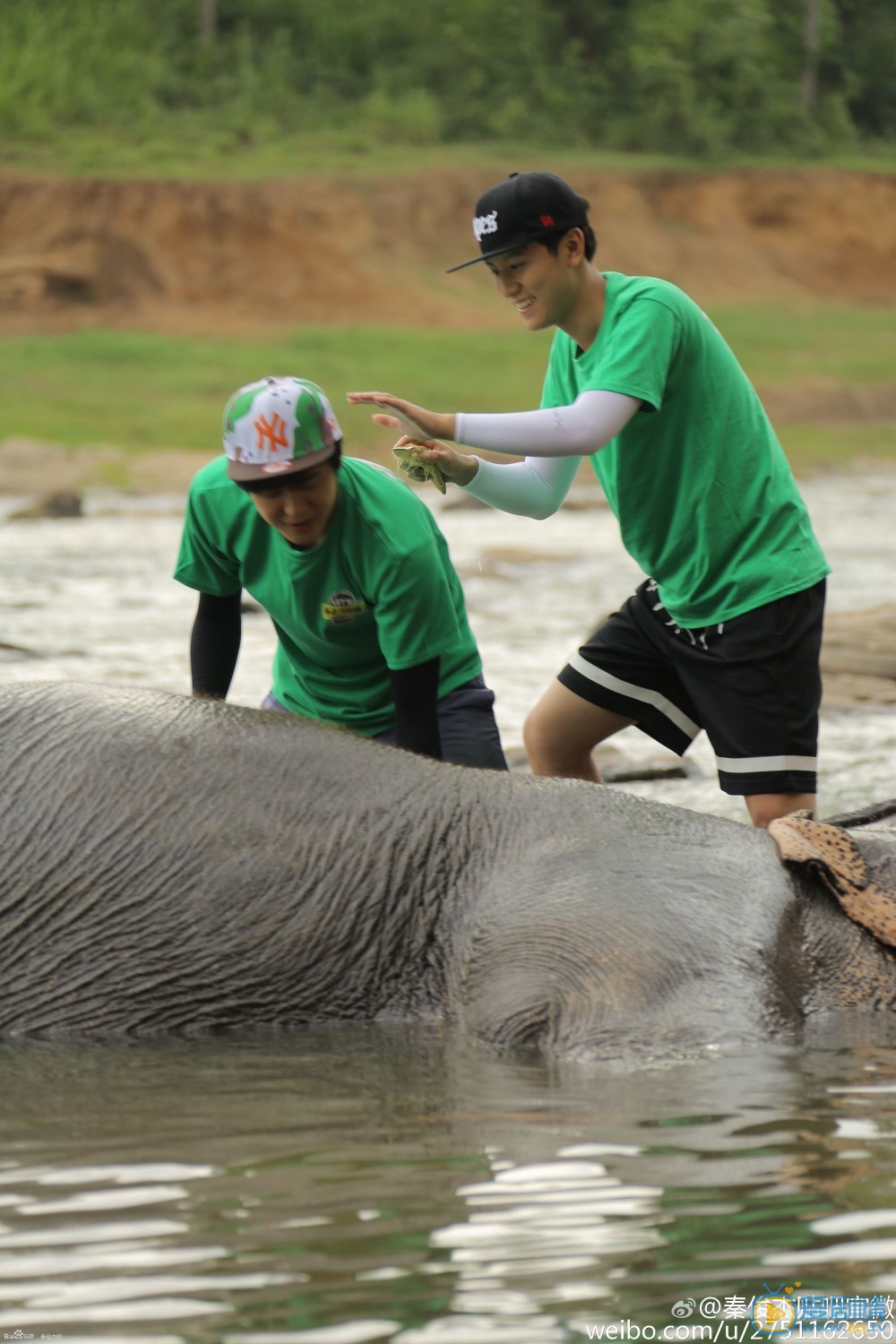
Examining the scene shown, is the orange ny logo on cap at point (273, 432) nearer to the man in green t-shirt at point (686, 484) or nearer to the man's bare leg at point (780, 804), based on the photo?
the man in green t-shirt at point (686, 484)

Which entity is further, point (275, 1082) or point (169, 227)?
point (169, 227)

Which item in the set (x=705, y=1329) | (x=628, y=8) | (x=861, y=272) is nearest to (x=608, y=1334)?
(x=705, y=1329)

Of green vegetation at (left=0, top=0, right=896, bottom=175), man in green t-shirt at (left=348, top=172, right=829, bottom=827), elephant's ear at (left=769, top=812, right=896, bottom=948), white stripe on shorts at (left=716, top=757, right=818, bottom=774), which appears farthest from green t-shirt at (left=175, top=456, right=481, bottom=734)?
green vegetation at (left=0, top=0, right=896, bottom=175)

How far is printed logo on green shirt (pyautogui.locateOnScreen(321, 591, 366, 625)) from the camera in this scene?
4.25 meters

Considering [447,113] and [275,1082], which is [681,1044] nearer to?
[275,1082]

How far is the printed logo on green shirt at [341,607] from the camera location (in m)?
4.25

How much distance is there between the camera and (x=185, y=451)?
2323 centimetres

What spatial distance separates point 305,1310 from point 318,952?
1365mm

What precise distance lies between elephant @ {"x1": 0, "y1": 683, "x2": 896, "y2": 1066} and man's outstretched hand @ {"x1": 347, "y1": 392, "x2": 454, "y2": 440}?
27.4 inches

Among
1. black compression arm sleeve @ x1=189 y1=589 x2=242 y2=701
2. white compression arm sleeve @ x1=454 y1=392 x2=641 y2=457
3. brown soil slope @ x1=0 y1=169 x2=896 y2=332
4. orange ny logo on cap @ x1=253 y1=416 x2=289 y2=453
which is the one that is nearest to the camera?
orange ny logo on cap @ x1=253 y1=416 x2=289 y2=453

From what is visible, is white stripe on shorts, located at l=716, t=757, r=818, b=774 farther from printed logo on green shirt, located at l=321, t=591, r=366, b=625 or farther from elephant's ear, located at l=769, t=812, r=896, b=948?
printed logo on green shirt, located at l=321, t=591, r=366, b=625

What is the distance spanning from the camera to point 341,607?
4266 mm

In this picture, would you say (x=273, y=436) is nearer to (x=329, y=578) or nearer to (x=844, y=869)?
(x=329, y=578)

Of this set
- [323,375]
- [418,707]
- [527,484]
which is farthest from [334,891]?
[323,375]
